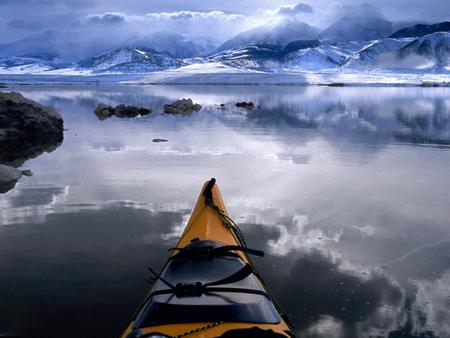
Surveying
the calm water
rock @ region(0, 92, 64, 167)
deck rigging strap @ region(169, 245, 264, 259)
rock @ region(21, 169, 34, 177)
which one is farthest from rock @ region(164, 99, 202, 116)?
deck rigging strap @ region(169, 245, 264, 259)

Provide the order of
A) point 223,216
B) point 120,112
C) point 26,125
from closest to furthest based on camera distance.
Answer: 1. point 223,216
2. point 26,125
3. point 120,112

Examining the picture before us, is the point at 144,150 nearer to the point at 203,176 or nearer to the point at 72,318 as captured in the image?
the point at 203,176

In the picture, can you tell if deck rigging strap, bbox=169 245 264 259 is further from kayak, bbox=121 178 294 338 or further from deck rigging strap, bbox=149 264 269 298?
deck rigging strap, bbox=149 264 269 298

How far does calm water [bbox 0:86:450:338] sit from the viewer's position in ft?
20.5

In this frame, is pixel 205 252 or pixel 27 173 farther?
pixel 27 173

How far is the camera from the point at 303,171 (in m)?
14.5

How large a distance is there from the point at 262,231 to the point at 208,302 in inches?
165

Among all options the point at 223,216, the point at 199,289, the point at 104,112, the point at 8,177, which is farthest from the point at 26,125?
the point at 199,289

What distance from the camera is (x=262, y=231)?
9.02 meters

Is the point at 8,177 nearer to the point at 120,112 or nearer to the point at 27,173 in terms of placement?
the point at 27,173

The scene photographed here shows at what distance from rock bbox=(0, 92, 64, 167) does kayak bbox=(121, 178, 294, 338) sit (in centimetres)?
1637

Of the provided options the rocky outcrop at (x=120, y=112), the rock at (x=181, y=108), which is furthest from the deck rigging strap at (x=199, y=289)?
the rock at (x=181, y=108)

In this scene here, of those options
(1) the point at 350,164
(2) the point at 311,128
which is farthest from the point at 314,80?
(1) the point at 350,164

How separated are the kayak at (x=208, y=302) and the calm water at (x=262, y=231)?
3.26ft
